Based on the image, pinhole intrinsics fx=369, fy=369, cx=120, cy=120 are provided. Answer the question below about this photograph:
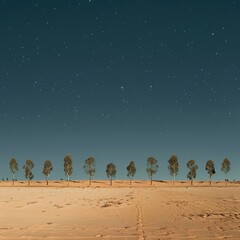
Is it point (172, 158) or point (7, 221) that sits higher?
point (172, 158)

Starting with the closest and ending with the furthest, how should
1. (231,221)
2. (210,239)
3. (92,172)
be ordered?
(210,239) → (231,221) → (92,172)

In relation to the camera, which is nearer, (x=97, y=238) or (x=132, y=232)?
(x=97, y=238)

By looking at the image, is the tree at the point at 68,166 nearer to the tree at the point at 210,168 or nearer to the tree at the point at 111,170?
the tree at the point at 111,170

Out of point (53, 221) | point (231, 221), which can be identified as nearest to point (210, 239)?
point (231, 221)

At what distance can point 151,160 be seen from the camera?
147500 millimetres

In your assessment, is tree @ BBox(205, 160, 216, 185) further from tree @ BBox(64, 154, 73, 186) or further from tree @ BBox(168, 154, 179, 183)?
tree @ BBox(64, 154, 73, 186)

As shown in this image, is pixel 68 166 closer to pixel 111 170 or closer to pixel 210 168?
pixel 111 170

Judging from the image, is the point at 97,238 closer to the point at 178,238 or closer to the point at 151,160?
the point at 178,238

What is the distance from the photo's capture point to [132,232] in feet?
47.2

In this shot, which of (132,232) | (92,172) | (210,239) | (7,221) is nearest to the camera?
(210,239)

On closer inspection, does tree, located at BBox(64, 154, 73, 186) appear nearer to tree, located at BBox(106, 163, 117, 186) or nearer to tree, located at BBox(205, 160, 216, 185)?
tree, located at BBox(106, 163, 117, 186)

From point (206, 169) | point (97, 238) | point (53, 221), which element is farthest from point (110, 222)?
point (206, 169)

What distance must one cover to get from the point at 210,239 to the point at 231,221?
5.74 meters

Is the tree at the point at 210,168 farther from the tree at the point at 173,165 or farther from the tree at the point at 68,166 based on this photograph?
the tree at the point at 68,166
